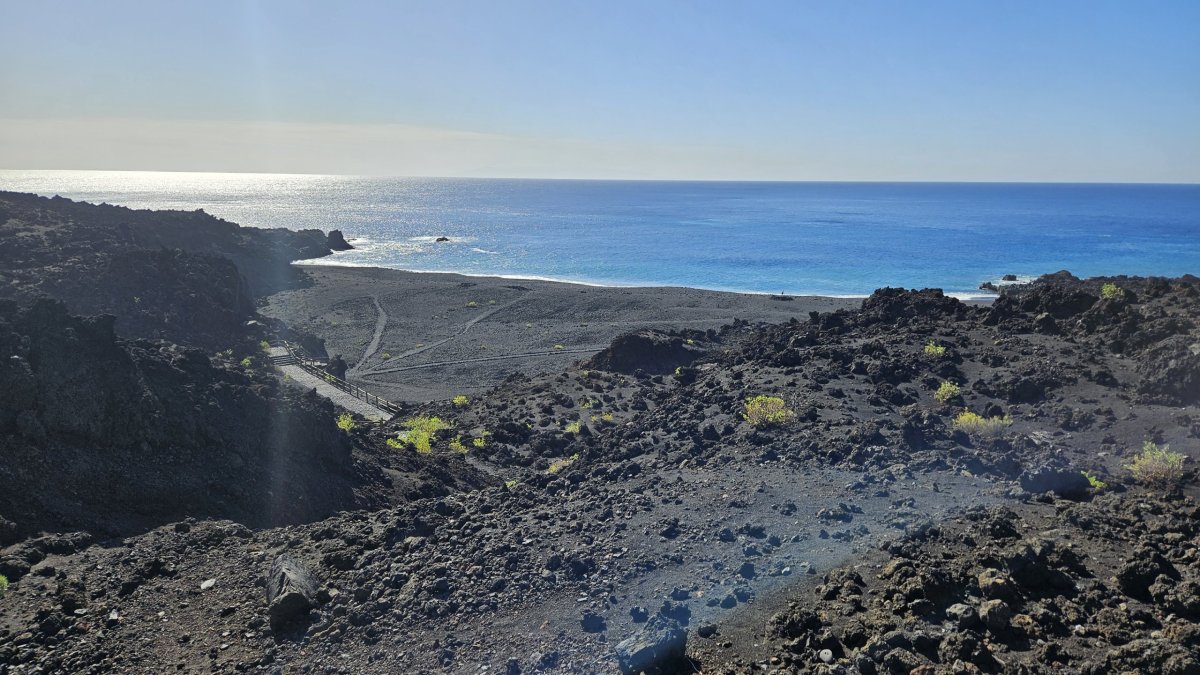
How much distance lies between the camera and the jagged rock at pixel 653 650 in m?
8.87

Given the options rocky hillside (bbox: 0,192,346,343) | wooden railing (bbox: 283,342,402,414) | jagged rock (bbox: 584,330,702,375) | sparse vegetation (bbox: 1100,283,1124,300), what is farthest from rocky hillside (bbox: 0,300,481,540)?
sparse vegetation (bbox: 1100,283,1124,300)

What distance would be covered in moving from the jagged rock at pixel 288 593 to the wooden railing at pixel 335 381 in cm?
2010

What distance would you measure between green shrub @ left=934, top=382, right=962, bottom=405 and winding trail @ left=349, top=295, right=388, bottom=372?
1228 inches

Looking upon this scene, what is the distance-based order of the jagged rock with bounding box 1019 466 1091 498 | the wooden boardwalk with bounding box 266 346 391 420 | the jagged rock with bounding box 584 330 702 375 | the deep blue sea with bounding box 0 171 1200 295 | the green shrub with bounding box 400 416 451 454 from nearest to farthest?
1. the jagged rock with bounding box 1019 466 1091 498
2. the green shrub with bounding box 400 416 451 454
3. the wooden boardwalk with bounding box 266 346 391 420
4. the jagged rock with bounding box 584 330 702 375
5. the deep blue sea with bounding box 0 171 1200 295

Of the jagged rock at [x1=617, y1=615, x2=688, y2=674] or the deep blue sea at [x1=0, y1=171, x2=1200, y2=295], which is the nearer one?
the jagged rock at [x1=617, y1=615, x2=688, y2=674]

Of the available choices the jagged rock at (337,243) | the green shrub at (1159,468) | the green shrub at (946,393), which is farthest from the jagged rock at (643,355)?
the jagged rock at (337,243)

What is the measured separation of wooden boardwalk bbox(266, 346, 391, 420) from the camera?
30531 millimetres

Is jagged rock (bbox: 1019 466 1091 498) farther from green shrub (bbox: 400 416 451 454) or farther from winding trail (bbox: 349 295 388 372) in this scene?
winding trail (bbox: 349 295 388 372)

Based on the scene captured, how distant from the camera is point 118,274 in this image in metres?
41.4

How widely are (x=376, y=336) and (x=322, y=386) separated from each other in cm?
1614

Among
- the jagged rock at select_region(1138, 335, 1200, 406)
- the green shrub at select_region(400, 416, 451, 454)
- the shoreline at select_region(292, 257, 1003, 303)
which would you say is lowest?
the green shrub at select_region(400, 416, 451, 454)

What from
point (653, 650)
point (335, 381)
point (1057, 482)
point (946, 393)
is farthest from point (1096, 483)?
point (335, 381)

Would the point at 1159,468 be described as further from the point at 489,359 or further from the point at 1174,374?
the point at 489,359

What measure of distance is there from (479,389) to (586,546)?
25.4m
